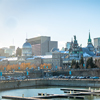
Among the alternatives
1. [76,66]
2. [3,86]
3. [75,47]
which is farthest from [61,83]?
[75,47]

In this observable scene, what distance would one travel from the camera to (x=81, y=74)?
139500 mm

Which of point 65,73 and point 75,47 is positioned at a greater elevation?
point 75,47

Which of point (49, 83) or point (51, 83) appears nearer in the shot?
point (51, 83)

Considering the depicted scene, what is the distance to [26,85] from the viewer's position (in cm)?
10094

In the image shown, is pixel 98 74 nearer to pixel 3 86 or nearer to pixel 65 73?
pixel 65 73

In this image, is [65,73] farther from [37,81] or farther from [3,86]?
[3,86]

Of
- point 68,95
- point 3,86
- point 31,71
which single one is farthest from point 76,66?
point 68,95

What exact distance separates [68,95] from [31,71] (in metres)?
68.0

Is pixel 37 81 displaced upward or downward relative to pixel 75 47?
downward

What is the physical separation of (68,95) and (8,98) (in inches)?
571

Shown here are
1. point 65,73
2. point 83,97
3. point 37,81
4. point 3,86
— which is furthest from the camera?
point 65,73

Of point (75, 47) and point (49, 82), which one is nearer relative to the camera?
point (49, 82)

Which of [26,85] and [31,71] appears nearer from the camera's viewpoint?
[26,85]

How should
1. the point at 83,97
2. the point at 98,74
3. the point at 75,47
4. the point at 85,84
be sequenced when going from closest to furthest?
the point at 83,97, the point at 85,84, the point at 98,74, the point at 75,47
